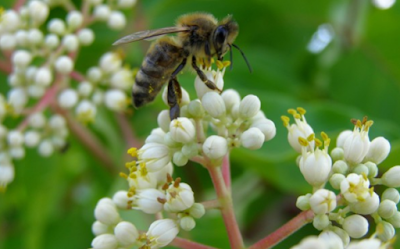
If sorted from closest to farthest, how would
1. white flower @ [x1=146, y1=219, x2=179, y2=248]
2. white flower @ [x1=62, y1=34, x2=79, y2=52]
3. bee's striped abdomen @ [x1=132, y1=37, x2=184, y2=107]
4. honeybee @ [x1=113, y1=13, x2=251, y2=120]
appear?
1. white flower @ [x1=146, y1=219, x2=179, y2=248]
2. honeybee @ [x1=113, y1=13, x2=251, y2=120]
3. bee's striped abdomen @ [x1=132, y1=37, x2=184, y2=107]
4. white flower @ [x1=62, y1=34, x2=79, y2=52]

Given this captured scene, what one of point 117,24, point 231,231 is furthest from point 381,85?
point 231,231

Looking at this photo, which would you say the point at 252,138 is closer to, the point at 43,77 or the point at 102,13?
the point at 43,77

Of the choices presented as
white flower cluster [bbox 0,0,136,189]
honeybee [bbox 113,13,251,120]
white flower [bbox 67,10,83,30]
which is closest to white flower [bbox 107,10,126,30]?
white flower cluster [bbox 0,0,136,189]

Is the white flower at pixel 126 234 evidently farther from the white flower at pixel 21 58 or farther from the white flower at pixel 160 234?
the white flower at pixel 21 58

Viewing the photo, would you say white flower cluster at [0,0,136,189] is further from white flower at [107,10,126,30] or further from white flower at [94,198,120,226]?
white flower at [94,198,120,226]

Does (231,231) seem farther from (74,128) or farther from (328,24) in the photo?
(328,24)

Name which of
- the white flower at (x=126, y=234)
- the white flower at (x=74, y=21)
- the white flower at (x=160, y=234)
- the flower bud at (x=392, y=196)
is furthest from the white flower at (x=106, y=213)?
the white flower at (x=74, y=21)

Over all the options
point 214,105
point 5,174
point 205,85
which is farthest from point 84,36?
point 214,105
